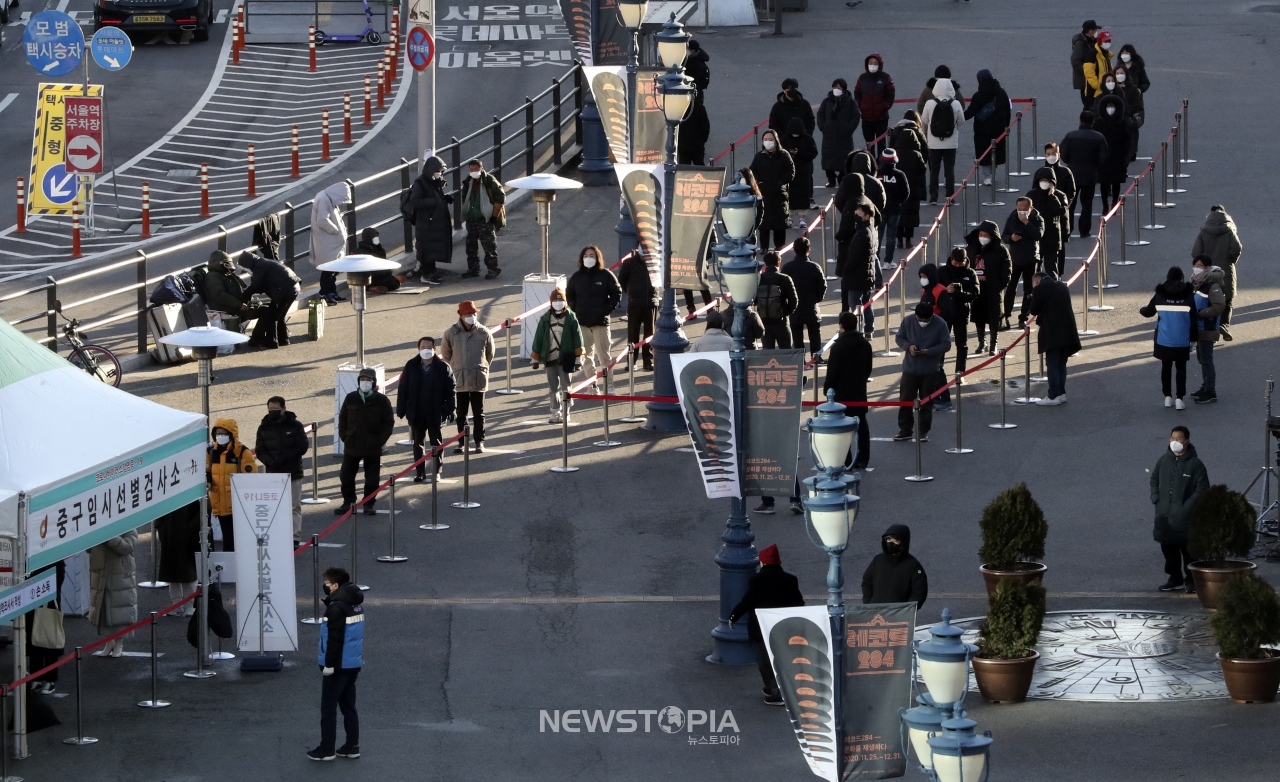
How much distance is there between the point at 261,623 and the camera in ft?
56.4

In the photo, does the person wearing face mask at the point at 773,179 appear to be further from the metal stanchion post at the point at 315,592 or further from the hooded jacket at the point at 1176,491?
the metal stanchion post at the point at 315,592

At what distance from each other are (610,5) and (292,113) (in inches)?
504

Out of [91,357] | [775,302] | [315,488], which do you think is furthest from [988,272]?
[91,357]

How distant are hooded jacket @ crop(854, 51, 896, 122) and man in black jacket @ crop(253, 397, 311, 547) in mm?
15568

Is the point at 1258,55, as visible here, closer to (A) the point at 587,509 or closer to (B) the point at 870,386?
(B) the point at 870,386

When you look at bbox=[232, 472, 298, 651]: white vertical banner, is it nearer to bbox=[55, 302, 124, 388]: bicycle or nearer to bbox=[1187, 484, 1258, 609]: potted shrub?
bbox=[55, 302, 124, 388]: bicycle

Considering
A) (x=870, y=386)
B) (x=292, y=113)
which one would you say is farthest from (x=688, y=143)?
(x=292, y=113)

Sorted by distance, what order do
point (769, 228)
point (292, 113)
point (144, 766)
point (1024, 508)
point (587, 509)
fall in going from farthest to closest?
point (292, 113)
point (769, 228)
point (587, 509)
point (1024, 508)
point (144, 766)

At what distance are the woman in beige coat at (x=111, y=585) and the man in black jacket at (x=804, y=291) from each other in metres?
9.38

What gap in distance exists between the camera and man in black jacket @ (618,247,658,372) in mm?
25203

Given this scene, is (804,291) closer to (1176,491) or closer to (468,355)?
(468,355)

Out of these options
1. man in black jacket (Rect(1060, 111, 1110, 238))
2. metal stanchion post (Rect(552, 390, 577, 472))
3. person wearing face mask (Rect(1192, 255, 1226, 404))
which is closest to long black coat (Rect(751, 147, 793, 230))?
man in black jacket (Rect(1060, 111, 1110, 238))

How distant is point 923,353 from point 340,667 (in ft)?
29.7

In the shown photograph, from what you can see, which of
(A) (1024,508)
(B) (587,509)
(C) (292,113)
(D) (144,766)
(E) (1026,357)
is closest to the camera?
(D) (144,766)
